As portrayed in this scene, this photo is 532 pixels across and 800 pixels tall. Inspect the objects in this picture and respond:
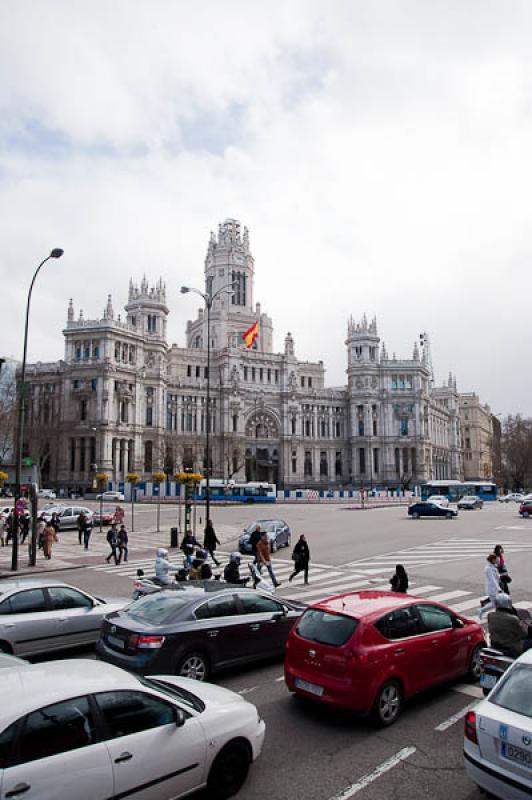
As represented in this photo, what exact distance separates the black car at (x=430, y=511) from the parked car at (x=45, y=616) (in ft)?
119

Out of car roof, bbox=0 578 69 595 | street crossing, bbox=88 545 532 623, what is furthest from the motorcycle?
car roof, bbox=0 578 69 595

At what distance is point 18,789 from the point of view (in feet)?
14.4

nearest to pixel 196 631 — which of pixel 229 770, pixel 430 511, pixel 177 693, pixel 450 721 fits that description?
pixel 177 693

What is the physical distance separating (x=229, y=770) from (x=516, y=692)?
300cm

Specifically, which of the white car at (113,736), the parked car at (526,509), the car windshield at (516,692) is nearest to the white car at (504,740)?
the car windshield at (516,692)

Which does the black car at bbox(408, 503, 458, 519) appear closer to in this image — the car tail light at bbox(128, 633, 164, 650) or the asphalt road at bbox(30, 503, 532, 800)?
the asphalt road at bbox(30, 503, 532, 800)

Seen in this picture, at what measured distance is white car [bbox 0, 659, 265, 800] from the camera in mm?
4621

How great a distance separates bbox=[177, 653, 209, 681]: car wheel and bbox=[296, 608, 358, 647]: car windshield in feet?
5.80

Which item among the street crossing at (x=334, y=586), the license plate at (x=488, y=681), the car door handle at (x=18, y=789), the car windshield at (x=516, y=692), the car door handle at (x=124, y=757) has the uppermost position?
the car windshield at (x=516, y=692)

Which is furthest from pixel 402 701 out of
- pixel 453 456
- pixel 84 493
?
pixel 453 456

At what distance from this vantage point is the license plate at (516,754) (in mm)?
5200

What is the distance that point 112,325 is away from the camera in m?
82.1

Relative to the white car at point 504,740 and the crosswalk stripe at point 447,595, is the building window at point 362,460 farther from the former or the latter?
Answer: the white car at point 504,740

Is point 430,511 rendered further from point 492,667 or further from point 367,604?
point 492,667
